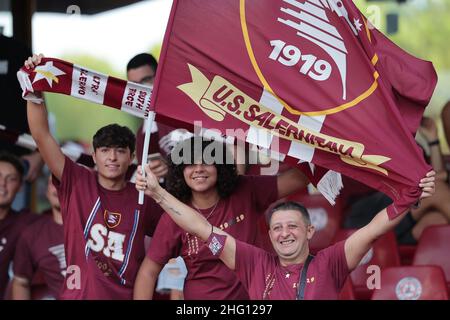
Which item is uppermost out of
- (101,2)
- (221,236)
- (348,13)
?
(101,2)

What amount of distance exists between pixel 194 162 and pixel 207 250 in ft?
1.76

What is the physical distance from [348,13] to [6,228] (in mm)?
3026

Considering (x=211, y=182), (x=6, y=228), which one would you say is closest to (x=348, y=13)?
(x=211, y=182)

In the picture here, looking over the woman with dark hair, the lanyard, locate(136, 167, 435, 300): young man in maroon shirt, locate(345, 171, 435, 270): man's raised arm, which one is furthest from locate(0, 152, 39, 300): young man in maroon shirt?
locate(345, 171, 435, 270): man's raised arm

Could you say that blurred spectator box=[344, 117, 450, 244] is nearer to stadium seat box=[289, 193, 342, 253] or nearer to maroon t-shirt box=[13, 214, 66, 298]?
stadium seat box=[289, 193, 342, 253]

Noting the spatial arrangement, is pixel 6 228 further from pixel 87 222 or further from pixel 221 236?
pixel 221 236

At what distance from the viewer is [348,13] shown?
246 inches

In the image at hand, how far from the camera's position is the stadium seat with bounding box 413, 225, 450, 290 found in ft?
26.4

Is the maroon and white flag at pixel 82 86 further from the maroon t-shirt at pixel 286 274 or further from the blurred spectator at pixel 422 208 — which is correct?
the blurred spectator at pixel 422 208

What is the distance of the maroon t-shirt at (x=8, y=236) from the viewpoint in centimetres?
773

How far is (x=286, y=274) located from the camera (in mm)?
6156

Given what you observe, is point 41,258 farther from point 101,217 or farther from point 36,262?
point 101,217

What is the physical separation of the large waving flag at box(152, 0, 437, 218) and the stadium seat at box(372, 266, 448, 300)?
4.59 feet
